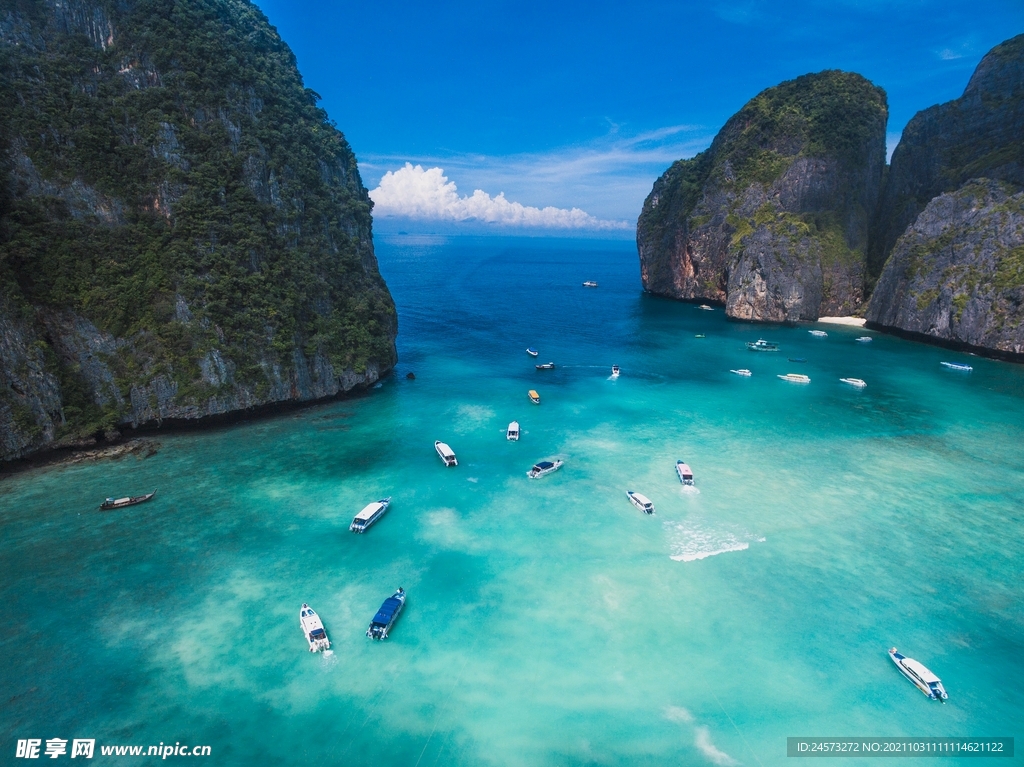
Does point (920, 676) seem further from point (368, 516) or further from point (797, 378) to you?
point (797, 378)

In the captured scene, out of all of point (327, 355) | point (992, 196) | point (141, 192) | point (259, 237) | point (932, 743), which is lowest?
point (932, 743)

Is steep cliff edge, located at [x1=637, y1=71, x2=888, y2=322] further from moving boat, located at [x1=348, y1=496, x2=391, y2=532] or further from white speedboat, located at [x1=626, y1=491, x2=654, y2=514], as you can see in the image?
moving boat, located at [x1=348, y1=496, x2=391, y2=532]

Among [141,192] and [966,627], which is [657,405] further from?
[141,192]

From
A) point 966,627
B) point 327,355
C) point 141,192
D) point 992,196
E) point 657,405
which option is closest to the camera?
point 966,627

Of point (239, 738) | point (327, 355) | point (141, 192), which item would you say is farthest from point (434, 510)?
point (141, 192)

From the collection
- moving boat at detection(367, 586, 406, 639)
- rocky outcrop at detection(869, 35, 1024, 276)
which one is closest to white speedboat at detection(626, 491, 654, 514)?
moving boat at detection(367, 586, 406, 639)

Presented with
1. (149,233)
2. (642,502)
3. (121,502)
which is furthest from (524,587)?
(149,233)

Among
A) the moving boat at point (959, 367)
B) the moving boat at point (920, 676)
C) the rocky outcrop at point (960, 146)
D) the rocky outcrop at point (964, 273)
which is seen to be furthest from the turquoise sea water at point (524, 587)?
the rocky outcrop at point (960, 146)
